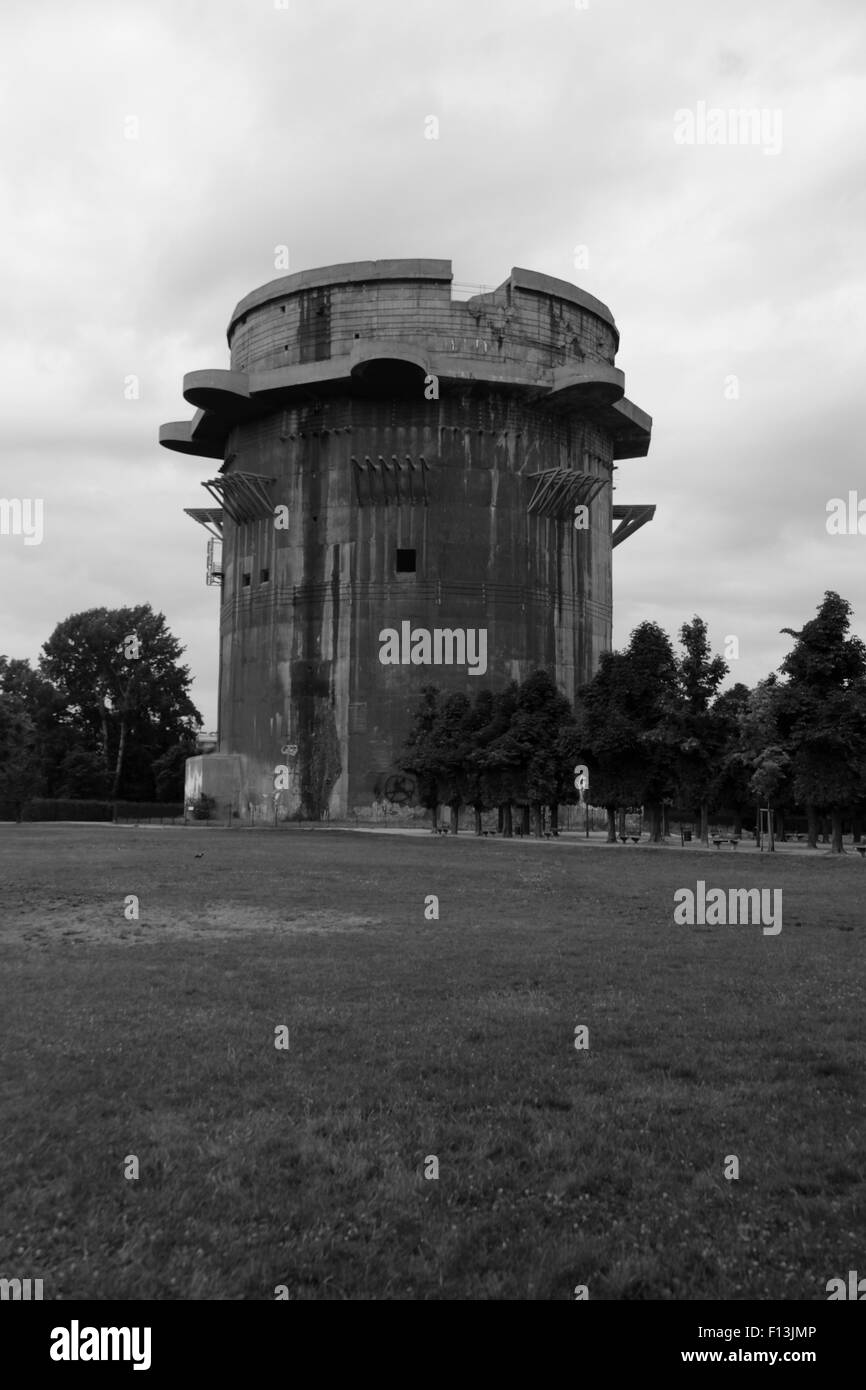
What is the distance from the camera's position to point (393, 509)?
7869cm

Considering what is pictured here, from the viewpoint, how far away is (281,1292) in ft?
20.1

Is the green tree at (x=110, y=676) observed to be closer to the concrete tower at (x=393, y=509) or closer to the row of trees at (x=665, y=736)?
the concrete tower at (x=393, y=509)

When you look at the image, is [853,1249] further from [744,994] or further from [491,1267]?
[744,994]

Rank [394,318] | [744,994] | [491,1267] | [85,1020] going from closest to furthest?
[491,1267] < [85,1020] < [744,994] < [394,318]

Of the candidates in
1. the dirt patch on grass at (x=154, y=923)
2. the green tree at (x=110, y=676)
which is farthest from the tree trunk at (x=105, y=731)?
the dirt patch on grass at (x=154, y=923)

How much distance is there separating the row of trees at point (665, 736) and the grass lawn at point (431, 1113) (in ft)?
74.7

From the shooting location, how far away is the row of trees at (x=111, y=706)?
114m

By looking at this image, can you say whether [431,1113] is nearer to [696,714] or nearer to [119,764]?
[696,714]

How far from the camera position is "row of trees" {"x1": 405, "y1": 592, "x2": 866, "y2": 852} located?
41.0 meters

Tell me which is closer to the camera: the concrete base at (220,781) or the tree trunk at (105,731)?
the concrete base at (220,781)

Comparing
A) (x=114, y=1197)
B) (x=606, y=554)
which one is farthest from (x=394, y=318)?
(x=114, y=1197)

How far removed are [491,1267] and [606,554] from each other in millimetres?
84616

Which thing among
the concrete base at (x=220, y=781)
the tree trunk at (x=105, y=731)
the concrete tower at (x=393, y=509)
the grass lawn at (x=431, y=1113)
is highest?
the concrete tower at (x=393, y=509)
